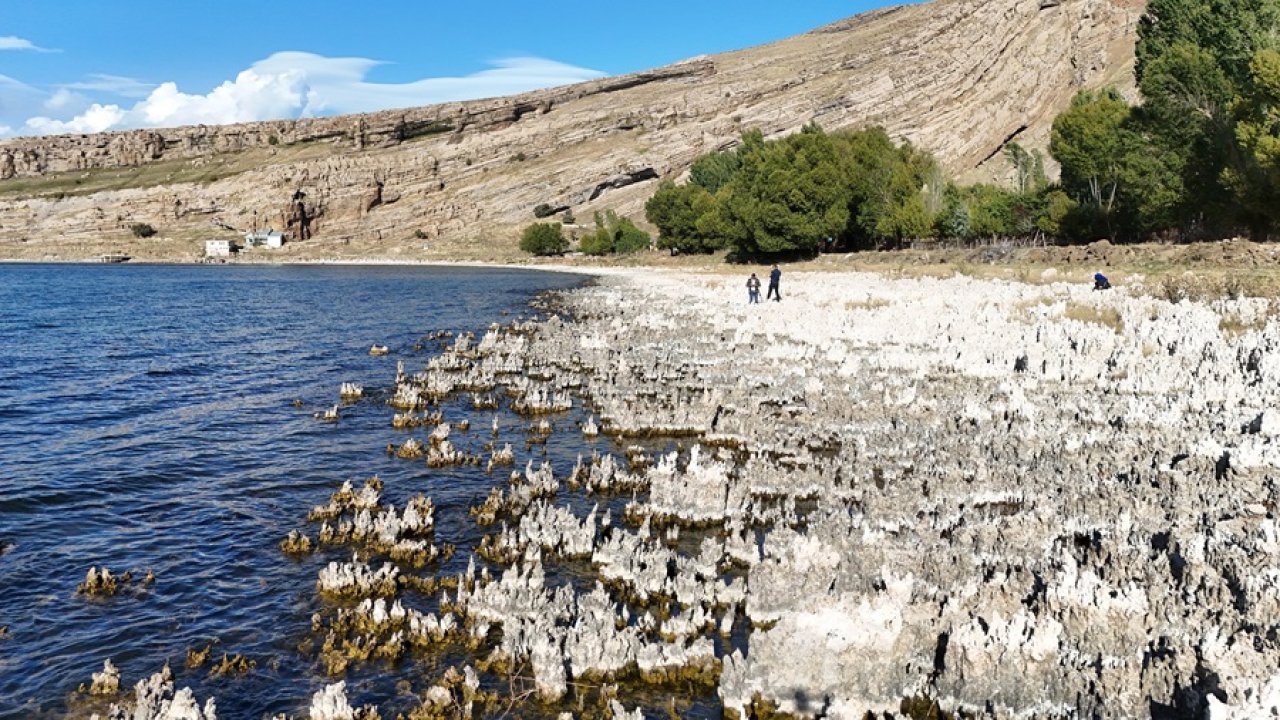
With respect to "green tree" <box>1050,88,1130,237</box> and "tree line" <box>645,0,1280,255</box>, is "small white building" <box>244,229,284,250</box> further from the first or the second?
"green tree" <box>1050,88,1130,237</box>

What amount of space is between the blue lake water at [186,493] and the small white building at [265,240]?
490 ft

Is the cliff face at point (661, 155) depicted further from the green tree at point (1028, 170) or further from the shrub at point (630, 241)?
the shrub at point (630, 241)

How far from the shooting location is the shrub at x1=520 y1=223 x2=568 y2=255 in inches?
5719

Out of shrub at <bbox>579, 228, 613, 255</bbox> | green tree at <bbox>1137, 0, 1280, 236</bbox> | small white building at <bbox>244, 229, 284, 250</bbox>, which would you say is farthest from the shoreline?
small white building at <bbox>244, 229, 284, 250</bbox>

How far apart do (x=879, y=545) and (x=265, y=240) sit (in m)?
191

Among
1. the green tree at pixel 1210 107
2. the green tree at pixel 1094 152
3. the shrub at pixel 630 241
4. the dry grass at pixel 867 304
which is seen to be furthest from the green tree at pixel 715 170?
the dry grass at pixel 867 304

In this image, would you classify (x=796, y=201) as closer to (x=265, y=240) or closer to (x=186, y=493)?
(x=186, y=493)

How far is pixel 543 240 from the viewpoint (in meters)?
145

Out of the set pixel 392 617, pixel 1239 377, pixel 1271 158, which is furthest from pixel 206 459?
pixel 1271 158

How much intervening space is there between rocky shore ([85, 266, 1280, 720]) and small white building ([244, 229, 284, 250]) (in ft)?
570

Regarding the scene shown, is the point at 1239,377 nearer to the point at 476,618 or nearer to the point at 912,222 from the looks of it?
the point at 476,618

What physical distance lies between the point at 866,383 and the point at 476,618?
1364 cm

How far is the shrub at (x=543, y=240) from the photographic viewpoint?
145m

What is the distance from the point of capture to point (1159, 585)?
8234mm
